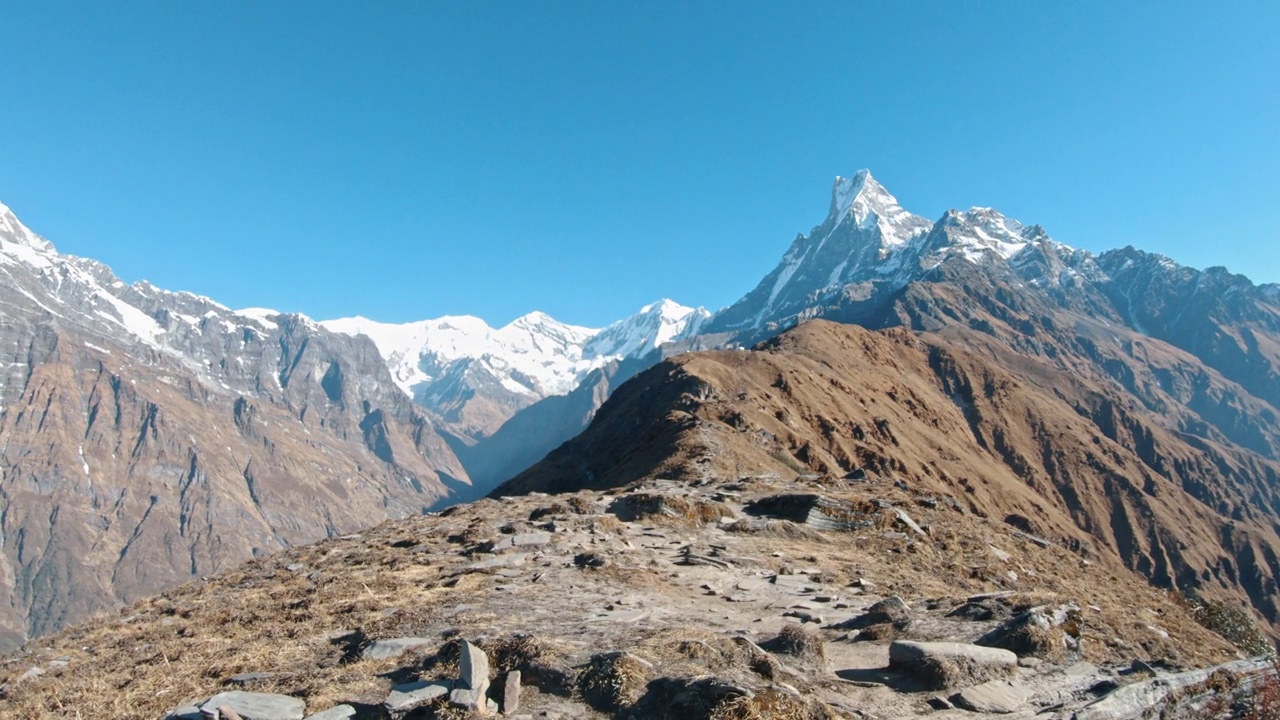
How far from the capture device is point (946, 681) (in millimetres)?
13031

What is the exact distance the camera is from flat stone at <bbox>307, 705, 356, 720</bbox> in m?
10.9

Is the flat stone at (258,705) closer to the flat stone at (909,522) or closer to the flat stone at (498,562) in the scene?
the flat stone at (498,562)

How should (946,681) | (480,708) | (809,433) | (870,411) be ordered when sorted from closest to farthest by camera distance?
1. (480,708)
2. (946,681)
3. (809,433)
4. (870,411)

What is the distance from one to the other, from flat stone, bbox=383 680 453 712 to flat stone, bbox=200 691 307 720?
134 cm

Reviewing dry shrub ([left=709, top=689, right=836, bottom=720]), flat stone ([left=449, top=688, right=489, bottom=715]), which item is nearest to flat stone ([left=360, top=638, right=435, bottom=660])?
flat stone ([left=449, top=688, right=489, bottom=715])

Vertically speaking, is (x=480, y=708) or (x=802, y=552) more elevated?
(x=802, y=552)

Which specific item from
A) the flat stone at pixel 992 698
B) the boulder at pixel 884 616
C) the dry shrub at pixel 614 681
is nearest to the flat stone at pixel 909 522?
the boulder at pixel 884 616

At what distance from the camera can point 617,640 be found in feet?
47.2

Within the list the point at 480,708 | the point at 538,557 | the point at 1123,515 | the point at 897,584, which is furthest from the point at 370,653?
the point at 1123,515

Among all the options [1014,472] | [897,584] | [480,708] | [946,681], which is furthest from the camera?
[1014,472]

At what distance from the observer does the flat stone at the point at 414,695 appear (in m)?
11.0

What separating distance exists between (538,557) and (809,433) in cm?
7547

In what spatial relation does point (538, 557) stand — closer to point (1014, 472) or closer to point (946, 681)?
point (946, 681)

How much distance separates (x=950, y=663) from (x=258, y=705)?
38.0 feet
